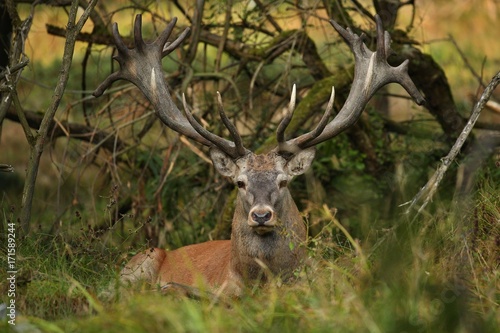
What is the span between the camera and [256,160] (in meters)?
7.00

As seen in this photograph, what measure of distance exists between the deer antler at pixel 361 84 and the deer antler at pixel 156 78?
0.49 meters

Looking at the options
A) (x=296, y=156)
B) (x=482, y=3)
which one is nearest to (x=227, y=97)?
(x=296, y=156)

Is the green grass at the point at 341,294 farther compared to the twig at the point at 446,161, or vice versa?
the twig at the point at 446,161

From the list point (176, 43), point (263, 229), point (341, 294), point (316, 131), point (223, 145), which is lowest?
point (341, 294)

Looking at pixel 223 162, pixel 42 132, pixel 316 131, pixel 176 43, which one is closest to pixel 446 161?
pixel 316 131

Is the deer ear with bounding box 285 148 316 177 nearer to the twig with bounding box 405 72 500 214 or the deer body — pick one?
the deer body

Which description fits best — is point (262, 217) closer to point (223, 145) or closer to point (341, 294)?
point (223, 145)

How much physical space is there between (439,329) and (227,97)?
240 inches

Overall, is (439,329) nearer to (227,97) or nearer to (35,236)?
(35,236)

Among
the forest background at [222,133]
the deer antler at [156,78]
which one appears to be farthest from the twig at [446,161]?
the deer antler at [156,78]

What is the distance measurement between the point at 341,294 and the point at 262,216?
1747mm

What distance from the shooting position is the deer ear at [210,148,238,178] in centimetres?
720

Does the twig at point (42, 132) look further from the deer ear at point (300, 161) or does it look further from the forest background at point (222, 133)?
the deer ear at point (300, 161)

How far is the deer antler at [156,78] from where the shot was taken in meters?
7.10
